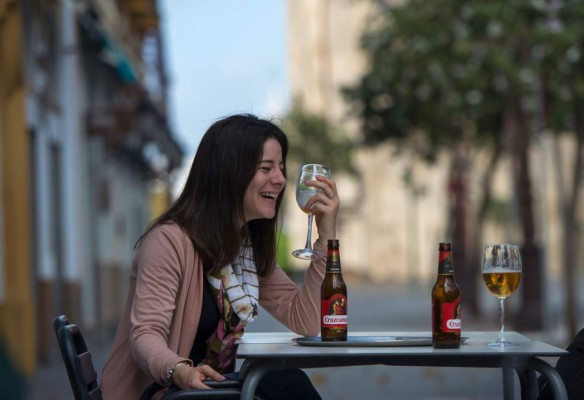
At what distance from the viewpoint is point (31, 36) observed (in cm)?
1852

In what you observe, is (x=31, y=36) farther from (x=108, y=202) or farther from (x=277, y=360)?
(x=277, y=360)

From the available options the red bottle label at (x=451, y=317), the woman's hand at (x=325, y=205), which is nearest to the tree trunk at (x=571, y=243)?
the woman's hand at (x=325, y=205)

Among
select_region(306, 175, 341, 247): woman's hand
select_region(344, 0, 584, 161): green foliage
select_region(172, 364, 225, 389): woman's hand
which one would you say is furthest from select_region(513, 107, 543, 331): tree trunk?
select_region(172, 364, 225, 389): woman's hand

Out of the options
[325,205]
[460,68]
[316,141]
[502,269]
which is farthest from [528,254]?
[316,141]

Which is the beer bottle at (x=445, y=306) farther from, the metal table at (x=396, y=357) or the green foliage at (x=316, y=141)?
the green foliage at (x=316, y=141)

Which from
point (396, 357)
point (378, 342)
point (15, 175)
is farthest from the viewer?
point (15, 175)

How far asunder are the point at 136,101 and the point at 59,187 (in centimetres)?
1062

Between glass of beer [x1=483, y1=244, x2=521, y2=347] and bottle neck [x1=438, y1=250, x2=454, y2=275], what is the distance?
23cm

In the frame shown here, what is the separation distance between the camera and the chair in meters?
4.20

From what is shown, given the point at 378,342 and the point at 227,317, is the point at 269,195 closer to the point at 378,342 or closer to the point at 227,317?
the point at 227,317

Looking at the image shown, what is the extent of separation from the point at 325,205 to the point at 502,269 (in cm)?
60

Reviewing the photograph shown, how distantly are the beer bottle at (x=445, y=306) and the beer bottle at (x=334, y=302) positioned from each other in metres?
0.28

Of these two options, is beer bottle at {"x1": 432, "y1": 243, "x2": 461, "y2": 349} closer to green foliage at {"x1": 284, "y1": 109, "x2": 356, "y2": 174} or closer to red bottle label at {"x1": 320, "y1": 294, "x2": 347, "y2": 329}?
red bottle label at {"x1": 320, "y1": 294, "x2": 347, "y2": 329}

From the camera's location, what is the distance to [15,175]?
15.6 metres
